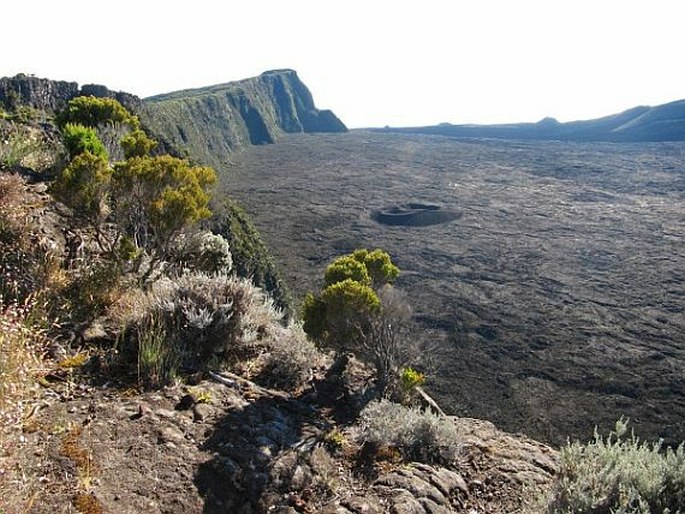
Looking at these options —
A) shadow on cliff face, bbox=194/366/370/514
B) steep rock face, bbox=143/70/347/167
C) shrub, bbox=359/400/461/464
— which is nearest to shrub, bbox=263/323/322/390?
shadow on cliff face, bbox=194/366/370/514

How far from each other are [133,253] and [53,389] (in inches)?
126

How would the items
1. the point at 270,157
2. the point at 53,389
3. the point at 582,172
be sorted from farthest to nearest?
the point at 270,157, the point at 582,172, the point at 53,389

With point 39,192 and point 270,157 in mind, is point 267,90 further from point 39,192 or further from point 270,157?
point 39,192

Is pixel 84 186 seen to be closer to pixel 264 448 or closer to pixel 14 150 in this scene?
pixel 14 150

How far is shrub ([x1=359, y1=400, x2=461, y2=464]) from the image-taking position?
544 centimetres

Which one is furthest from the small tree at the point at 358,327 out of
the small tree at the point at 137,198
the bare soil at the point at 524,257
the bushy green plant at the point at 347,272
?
the bare soil at the point at 524,257

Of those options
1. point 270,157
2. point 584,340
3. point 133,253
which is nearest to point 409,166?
point 270,157

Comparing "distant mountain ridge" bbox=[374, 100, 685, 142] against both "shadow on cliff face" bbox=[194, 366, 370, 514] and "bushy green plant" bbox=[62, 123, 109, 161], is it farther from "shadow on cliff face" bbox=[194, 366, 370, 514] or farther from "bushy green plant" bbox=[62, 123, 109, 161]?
"shadow on cliff face" bbox=[194, 366, 370, 514]

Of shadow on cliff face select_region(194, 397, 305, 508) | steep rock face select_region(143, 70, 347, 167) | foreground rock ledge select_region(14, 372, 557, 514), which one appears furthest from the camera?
steep rock face select_region(143, 70, 347, 167)

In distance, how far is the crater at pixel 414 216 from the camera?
149 feet

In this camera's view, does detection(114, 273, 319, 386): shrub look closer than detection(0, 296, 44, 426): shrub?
No

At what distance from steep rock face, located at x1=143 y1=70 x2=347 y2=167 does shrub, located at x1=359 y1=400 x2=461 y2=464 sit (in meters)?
28.6

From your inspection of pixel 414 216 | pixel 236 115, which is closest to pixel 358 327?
pixel 414 216

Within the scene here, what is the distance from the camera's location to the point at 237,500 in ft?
13.7
